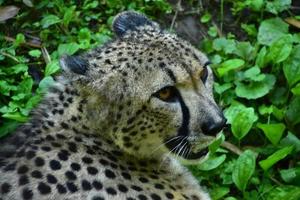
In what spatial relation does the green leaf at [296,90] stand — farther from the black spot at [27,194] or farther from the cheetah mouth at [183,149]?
the black spot at [27,194]

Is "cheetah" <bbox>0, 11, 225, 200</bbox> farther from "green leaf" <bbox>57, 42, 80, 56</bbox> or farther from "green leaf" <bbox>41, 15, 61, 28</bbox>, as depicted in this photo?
"green leaf" <bbox>41, 15, 61, 28</bbox>

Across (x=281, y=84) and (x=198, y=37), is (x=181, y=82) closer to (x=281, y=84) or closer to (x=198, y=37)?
(x=281, y=84)

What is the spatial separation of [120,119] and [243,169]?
918 millimetres

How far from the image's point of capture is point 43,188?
3.07 meters

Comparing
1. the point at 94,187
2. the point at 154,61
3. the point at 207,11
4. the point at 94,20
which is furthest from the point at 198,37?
the point at 94,187

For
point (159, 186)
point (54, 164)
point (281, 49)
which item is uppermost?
point (54, 164)

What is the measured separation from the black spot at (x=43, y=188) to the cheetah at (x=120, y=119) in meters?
0.09

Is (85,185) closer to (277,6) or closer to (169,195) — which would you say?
(169,195)

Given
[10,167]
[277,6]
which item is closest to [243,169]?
[10,167]

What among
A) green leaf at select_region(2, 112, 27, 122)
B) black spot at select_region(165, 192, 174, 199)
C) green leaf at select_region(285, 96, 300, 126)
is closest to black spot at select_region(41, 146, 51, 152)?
black spot at select_region(165, 192, 174, 199)

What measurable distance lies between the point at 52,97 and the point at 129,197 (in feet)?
1.94

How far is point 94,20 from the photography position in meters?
5.20

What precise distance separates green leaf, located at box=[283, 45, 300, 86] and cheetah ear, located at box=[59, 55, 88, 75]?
1550 millimetres

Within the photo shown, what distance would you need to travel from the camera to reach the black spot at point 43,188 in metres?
3.06
